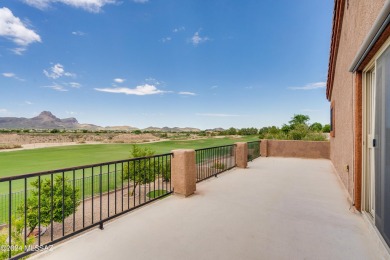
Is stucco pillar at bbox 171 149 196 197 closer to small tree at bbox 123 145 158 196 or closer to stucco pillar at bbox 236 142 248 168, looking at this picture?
small tree at bbox 123 145 158 196

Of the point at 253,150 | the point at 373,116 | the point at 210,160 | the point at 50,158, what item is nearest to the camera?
the point at 373,116

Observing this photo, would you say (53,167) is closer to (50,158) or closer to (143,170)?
(50,158)

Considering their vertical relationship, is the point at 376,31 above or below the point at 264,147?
above

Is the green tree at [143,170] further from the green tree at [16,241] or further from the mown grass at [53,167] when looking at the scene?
the green tree at [16,241]

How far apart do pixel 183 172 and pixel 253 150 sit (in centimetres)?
672

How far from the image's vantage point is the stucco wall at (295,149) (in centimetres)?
A: 1034

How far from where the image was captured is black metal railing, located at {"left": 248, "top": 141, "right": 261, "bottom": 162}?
31.8 feet

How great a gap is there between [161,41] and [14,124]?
224 metres

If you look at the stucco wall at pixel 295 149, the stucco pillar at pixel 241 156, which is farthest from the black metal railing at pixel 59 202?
the stucco wall at pixel 295 149

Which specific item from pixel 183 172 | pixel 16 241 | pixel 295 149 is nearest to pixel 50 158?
pixel 16 241

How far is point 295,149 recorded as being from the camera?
10.9m

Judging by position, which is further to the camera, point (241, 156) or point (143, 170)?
point (143, 170)

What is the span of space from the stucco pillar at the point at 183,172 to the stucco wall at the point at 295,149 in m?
7.88

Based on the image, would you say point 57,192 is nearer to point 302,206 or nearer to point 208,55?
point 302,206
